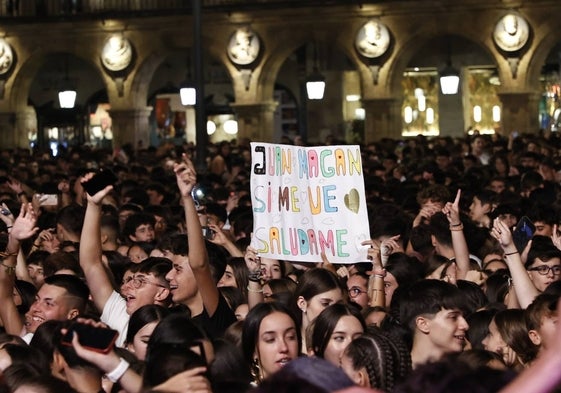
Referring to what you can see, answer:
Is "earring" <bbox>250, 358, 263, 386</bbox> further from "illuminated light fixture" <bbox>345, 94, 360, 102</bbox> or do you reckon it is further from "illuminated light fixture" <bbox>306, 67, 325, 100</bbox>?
"illuminated light fixture" <bbox>345, 94, 360, 102</bbox>

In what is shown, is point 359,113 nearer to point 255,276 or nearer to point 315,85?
point 315,85

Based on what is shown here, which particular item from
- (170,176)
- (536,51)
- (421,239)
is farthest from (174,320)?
(536,51)

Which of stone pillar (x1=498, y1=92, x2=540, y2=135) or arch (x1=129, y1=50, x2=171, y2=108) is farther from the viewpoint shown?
arch (x1=129, y1=50, x2=171, y2=108)

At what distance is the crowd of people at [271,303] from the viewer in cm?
604

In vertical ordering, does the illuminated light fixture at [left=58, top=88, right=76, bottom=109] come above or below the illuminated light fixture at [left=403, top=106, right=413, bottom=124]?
above

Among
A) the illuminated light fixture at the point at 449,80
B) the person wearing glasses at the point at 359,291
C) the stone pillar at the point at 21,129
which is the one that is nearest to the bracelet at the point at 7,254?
the person wearing glasses at the point at 359,291

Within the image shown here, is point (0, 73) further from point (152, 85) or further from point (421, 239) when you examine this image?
point (421, 239)

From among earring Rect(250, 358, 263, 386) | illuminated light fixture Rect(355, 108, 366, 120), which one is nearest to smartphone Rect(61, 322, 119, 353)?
earring Rect(250, 358, 263, 386)

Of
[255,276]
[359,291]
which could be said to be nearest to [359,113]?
[359,291]

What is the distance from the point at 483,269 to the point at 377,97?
2438 centimetres

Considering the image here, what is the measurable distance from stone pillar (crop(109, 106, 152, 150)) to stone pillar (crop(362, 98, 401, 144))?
19.4 ft

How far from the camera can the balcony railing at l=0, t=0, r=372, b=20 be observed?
120 feet

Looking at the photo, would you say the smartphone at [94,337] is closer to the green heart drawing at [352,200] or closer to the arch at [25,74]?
the green heart drawing at [352,200]

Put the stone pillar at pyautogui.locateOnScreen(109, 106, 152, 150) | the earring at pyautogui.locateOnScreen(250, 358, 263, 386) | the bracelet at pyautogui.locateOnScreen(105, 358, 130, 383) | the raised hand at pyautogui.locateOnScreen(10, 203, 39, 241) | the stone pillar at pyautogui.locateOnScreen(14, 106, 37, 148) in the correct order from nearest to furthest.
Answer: the bracelet at pyautogui.locateOnScreen(105, 358, 130, 383) → the earring at pyautogui.locateOnScreen(250, 358, 263, 386) → the raised hand at pyautogui.locateOnScreen(10, 203, 39, 241) → the stone pillar at pyautogui.locateOnScreen(109, 106, 152, 150) → the stone pillar at pyautogui.locateOnScreen(14, 106, 37, 148)
